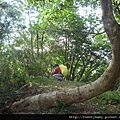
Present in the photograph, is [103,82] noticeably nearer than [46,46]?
Yes

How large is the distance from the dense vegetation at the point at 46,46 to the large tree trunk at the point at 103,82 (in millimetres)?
341

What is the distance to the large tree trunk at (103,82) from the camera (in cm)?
398

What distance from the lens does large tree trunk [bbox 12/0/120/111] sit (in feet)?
13.0

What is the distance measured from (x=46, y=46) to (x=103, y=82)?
6.89 meters

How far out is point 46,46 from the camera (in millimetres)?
10750

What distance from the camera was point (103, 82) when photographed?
4180 millimetres

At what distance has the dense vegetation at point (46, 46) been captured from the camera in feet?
20.5

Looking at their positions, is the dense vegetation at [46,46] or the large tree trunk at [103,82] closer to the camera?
the large tree trunk at [103,82]

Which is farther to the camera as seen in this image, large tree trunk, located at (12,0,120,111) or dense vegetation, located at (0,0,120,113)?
dense vegetation, located at (0,0,120,113)

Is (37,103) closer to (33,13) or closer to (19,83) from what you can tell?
(19,83)

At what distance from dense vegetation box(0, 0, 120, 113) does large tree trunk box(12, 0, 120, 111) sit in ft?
1.12

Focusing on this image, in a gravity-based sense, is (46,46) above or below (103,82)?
above

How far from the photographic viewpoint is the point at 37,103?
16.4ft

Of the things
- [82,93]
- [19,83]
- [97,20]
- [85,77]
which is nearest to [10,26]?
[19,83]
